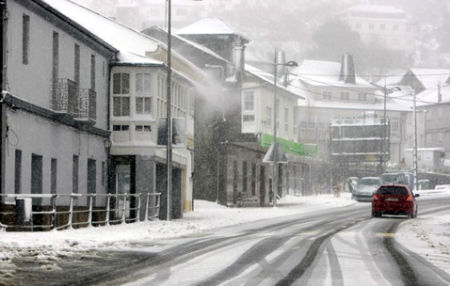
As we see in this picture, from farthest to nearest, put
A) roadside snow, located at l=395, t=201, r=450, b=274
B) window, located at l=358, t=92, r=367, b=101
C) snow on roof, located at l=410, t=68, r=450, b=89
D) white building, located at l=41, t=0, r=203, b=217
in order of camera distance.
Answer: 1. snow on roof, located at l=410, t=68, r=450, b=89
2. window, located at l=358, t=92, r=367, b=101
3. white building, located at l=41, t=0, r=203, b=217
4. roadside snow, located at l=395, t=201, r=450, b=274

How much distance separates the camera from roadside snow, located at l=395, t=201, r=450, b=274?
66.6 feet

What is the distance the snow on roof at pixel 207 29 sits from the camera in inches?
2766

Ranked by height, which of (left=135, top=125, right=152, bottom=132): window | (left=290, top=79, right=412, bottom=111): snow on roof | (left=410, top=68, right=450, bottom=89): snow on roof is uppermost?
(left=410, top=68, right=450, bottom=89): snow on roof

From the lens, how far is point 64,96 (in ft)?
109

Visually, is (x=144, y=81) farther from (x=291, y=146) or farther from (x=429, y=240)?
(x=291, y=146)

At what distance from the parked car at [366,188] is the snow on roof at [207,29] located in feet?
45.4

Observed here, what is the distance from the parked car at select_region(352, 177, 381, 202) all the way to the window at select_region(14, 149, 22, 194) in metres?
41.7

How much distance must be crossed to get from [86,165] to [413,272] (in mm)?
22658

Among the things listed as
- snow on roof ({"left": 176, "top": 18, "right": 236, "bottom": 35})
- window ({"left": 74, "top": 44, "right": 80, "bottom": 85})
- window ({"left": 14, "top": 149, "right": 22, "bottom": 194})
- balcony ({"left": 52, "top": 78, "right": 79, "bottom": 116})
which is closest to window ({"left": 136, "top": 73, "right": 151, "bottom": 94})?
window ({"left": 74, "top": 44, "right": 80, "bottom": 85})

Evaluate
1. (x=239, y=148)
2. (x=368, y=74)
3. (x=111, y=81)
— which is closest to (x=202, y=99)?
(x=239, y=148)

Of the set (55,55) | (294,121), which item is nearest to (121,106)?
(55,55)

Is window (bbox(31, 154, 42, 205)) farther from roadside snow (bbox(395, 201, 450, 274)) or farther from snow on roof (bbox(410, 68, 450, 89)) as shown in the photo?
snow on roof (bbox(410, 68, 450, 89))

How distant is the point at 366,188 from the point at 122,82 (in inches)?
1202

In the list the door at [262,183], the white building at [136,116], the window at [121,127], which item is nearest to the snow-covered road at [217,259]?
the white building at [136,116]
